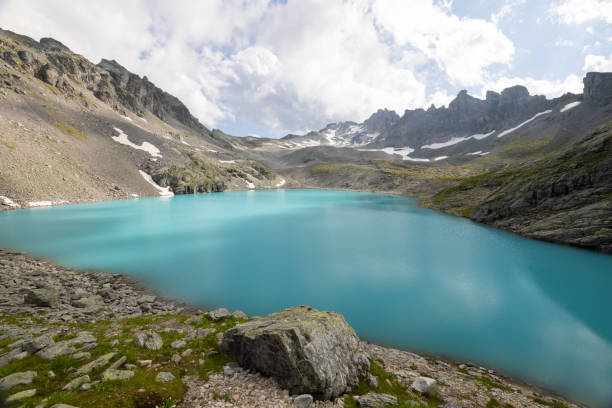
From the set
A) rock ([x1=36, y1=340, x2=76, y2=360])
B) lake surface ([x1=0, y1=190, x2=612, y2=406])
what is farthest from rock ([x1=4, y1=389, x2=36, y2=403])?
lake surface ([x1=0, y1=190, x2=612, y2=406])

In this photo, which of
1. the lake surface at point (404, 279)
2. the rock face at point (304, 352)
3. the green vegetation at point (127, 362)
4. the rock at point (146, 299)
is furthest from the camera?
the rock at point (146, 299)

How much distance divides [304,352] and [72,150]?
106 meters

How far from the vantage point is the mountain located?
197ft

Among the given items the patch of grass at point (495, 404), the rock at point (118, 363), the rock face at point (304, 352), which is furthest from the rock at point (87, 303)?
the patch of grass at point (495, 404)

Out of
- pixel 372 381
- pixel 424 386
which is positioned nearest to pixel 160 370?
pixel 372 381

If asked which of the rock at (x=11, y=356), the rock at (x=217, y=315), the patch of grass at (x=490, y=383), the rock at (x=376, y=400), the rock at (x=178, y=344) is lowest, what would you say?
the patch of grass at (x=490, y=383)

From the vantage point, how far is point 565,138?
Result: 173000 millimetres

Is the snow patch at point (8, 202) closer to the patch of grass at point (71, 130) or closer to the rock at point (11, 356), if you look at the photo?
the patch of grass at point (71, 130)

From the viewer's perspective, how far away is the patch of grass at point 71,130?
284 ft

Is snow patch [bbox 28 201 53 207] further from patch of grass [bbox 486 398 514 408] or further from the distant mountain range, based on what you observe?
patch of grass [bbox 486 398 514 408]

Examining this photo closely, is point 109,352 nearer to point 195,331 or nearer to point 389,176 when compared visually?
point 195,331

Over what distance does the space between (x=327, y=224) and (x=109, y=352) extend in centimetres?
4375

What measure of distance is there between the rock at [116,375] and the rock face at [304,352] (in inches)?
128

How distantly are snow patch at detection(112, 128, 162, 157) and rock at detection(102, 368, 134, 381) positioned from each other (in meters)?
123
